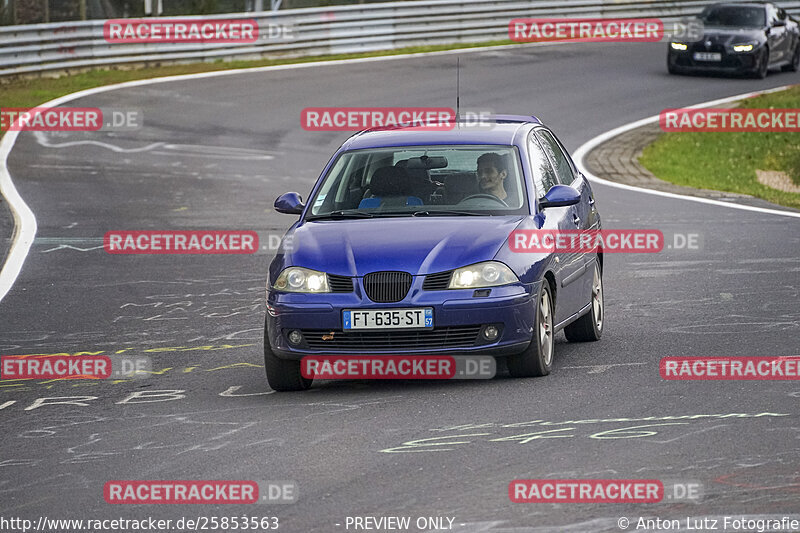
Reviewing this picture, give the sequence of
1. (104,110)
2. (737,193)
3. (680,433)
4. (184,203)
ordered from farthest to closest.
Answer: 1. (104,110)
2. (737,193)
3. (184,203)
4. (680,433)

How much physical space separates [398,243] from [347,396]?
0.98 meters

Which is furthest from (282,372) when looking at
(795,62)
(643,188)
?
(795,62)

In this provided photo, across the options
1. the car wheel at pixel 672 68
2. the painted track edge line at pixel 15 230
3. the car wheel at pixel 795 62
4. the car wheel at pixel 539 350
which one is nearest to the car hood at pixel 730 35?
the car wheel at pixel 672 68

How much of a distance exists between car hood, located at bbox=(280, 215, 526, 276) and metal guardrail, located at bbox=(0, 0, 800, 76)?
2106cm

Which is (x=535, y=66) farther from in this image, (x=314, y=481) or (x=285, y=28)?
(x=314, y=481)

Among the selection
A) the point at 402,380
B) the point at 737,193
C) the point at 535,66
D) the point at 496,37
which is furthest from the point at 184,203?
the point at 496,37

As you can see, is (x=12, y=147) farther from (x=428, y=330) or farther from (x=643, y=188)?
(x=428, y=330)

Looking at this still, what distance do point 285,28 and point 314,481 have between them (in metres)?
27.8

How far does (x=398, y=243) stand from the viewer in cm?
950

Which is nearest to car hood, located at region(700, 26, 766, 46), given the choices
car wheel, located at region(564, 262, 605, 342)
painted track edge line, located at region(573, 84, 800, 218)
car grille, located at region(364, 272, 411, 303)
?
painted track edge line, located at region(573, 84, 800, 218)

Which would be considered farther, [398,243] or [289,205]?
[289,205]

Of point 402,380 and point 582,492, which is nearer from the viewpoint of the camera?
point 582,492

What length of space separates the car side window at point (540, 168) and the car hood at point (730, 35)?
74.1 feet

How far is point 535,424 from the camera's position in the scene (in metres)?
8.25
